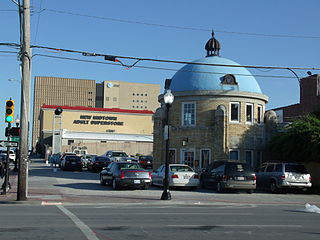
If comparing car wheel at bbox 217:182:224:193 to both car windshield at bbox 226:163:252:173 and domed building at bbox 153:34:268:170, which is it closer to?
car windshield at bbox 226:163:252:173

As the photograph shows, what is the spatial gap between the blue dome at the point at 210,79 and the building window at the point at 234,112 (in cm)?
112

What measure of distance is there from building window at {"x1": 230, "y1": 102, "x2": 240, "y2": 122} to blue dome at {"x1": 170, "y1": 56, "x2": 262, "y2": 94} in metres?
1.12

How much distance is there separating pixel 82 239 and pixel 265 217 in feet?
21.4

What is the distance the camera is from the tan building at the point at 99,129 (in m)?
82.6

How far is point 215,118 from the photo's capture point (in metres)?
31.4

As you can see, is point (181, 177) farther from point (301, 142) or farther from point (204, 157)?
point (301, 142)

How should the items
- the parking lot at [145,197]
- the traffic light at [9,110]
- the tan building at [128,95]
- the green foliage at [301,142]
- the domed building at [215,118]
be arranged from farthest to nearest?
the tan building at [128,95] < the domed building at [215,118] < the green foliage at [301,142] < the traffic light at [9,110] < the parking lot at [145,197]

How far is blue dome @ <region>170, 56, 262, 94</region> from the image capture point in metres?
32.1

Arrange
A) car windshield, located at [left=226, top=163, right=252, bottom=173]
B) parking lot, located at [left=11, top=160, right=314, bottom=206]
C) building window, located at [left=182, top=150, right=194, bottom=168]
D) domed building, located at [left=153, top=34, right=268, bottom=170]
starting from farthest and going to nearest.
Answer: building window, located at [left=182, top=150, right=194, bottom=168] < domed building, located at [left=153, top=34, right=268, bottom=170] < car windshield, located at [left=226, top=163, right=252, bottom=173] < parking lot, located at [left=11, top=160, right=314, bottom=206]

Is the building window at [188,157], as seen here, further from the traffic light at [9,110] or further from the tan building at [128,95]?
the tan building at [128,95]

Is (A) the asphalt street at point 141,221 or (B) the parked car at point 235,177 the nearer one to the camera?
(A) the asphalt street at point 141,221

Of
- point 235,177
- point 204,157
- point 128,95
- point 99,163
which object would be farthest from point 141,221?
point 128,95

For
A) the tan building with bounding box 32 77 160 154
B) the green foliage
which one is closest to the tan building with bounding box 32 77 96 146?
the tan building with bounding box 32 77 160 154

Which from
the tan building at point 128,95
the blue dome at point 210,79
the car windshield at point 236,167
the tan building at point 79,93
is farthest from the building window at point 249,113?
the tan building at point 79,93
